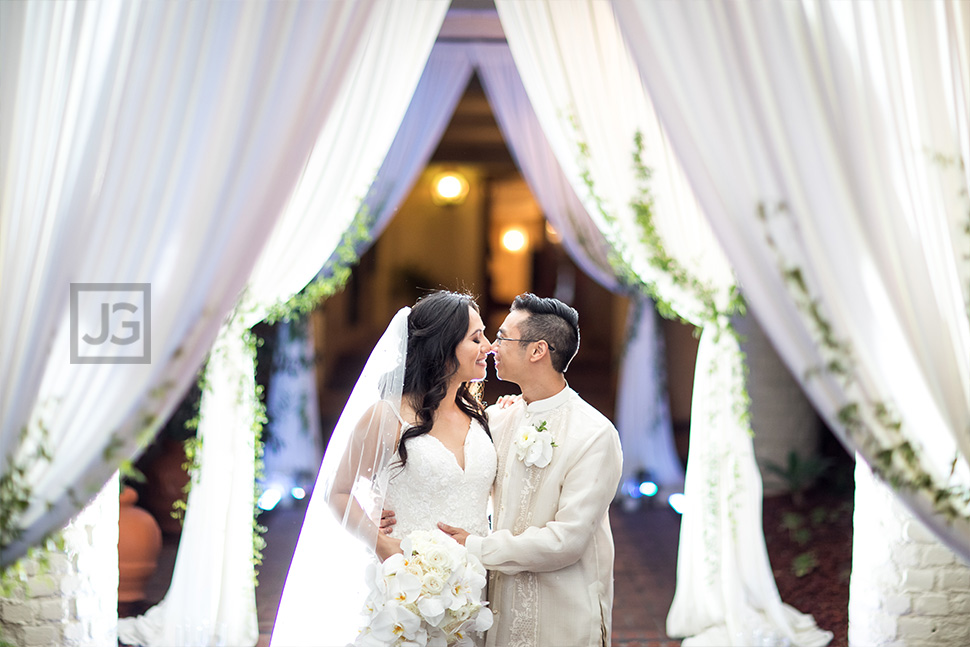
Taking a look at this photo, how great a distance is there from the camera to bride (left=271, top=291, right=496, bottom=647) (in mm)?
2160

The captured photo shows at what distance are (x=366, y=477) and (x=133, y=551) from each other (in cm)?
210

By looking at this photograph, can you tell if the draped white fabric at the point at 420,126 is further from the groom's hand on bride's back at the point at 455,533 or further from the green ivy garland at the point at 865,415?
the green ivy garland at the point at 865,415

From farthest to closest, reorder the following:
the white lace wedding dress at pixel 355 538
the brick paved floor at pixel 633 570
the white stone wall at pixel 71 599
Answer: the brick paved floor at pixel 633 570 → the white stone wall at pixel 71 599 → the white lace wedding dress at pixel 355 538

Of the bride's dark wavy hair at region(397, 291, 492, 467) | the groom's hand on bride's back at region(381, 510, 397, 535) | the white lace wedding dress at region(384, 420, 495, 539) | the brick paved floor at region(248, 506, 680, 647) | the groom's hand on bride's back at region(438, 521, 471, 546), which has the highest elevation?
the bride's dark wavy hair at region(397, 291, 492, 467)

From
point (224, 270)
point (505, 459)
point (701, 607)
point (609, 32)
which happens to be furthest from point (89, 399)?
point (701, 607)

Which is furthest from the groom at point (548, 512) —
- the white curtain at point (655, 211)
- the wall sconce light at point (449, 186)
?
the wall sconce light at point (449, 186)

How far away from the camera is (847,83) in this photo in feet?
6.63

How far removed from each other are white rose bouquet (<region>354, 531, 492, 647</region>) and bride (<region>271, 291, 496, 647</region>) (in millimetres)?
158

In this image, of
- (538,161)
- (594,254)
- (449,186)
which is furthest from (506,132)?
(449,186)

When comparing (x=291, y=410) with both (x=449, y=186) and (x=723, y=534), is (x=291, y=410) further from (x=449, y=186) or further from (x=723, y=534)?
(x=449, y=186)

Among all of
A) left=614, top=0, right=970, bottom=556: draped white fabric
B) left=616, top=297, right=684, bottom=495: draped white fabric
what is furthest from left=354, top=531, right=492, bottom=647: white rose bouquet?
left=616, top=297, right=684, bottom=495: draped white fabric

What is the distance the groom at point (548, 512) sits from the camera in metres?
2.10

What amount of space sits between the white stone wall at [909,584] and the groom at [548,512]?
43.3 inches

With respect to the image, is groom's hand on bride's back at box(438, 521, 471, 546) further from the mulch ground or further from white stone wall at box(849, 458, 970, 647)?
the mulch ground
